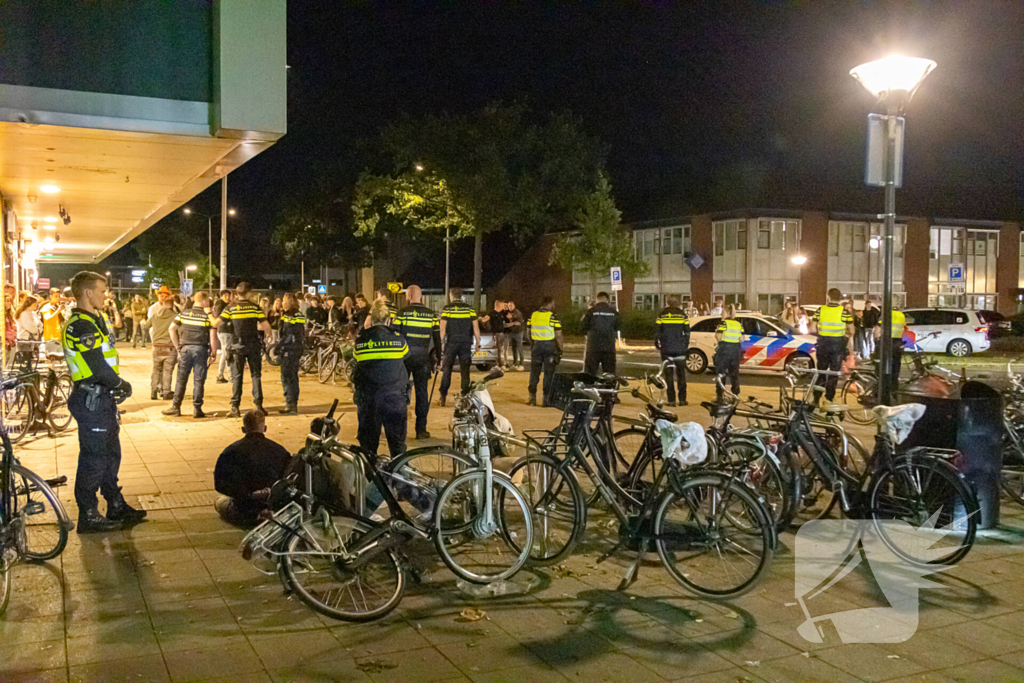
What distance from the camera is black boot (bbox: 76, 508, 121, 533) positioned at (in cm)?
646

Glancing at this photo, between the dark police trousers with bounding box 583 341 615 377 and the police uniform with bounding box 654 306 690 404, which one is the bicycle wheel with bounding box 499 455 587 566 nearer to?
the dark police trousers with bounding box 583 341 615 377

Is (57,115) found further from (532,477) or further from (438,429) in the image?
(438,429)

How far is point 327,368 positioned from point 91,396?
11.6 meters

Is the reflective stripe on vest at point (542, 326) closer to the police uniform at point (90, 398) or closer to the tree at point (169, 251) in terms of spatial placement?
the police uniform at point (90, 398)

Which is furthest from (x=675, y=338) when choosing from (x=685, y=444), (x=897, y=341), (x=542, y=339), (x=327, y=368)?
(x=685, y=444)

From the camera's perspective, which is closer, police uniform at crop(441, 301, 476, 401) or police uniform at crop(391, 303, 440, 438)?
police uniform at crop(391, 303, 440, 438)

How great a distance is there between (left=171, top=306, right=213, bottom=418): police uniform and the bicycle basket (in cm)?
818

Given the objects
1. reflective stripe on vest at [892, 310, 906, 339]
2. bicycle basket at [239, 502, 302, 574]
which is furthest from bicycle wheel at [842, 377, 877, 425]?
bicycle basket at [239, 502, 302, 574]

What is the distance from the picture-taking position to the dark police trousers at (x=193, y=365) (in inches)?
485

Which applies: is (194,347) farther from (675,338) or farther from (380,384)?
(675,338)

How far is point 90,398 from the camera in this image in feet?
21.0

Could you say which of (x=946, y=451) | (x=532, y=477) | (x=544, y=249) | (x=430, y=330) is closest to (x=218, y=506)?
(x=532, y=477)

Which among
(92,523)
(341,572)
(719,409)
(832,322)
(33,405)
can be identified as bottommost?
(92,523)

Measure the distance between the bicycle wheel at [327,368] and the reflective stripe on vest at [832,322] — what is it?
30.6ft
